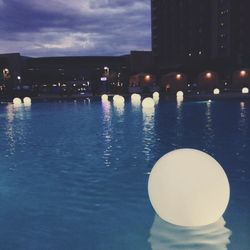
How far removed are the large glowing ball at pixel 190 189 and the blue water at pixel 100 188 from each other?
285 mm

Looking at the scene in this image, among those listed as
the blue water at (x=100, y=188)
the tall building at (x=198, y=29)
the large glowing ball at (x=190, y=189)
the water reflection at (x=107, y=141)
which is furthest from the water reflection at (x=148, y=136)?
the tall building at (x=198, y=29)

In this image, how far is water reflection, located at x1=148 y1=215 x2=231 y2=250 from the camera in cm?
473

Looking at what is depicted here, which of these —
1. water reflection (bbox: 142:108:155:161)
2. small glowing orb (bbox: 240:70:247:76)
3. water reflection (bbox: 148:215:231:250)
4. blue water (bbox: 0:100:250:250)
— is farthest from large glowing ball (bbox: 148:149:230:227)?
small glowing orb (bbox: 240:70:247:76)

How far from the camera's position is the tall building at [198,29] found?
84.6m

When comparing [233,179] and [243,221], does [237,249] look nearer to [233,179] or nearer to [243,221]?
[243,221]

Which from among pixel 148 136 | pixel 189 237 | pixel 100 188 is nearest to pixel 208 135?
pixel 148 136

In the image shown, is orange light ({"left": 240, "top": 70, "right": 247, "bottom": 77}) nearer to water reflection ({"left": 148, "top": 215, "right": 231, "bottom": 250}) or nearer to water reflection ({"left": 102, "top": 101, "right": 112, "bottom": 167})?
water reflection ({"left": 102, "top": 101, "right": 112, "bottom": 167})

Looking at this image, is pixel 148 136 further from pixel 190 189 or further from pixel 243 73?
pixel 243 73

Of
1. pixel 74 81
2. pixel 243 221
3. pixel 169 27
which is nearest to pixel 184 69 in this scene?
pixel 74 81

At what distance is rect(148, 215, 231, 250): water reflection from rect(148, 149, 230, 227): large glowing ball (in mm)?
138

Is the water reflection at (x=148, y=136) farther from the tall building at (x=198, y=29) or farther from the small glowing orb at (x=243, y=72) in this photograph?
the tall building at (x=198, y=29)

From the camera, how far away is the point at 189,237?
4.94 meters

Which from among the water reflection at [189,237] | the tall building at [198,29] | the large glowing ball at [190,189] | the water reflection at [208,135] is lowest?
the water reflection at [189,237]

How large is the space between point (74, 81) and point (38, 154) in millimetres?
67049
